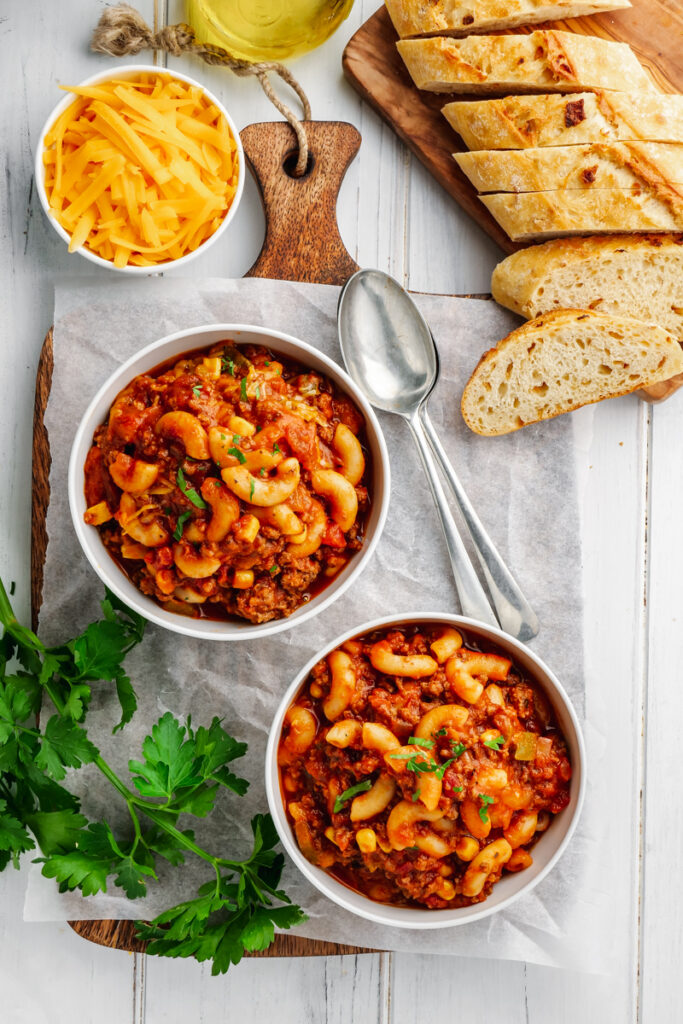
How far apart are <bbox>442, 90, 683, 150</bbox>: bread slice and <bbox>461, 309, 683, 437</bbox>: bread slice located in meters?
0.54

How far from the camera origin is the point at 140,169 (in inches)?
101

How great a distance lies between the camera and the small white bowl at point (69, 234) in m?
2.60

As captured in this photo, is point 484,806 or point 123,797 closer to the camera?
point 484,806

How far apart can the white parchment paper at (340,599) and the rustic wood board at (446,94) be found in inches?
16.3

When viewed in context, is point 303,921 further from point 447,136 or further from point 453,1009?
point 447,136

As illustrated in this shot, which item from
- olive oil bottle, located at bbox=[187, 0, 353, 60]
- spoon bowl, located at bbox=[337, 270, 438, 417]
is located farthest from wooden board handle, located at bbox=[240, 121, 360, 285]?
olive oil bottle, located at bbox=[187, 0, 353, 60]

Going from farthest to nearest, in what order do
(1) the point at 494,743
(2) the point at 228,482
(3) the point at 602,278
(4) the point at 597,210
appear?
(3) the point at 602,278
(4) the point at 597,210
(1) the point at 494,743
(2) the point at 228,482

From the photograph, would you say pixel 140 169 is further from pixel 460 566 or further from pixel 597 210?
pixel 460 566

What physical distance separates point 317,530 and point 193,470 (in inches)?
14.4

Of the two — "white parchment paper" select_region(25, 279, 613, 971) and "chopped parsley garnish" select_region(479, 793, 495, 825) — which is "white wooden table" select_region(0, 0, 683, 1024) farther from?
"chopped parsley garnish" select_region(479, 793, 495, 825)

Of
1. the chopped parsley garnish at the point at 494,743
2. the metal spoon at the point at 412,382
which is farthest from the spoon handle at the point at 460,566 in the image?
the chopped parsley garnish at the point at 494,743

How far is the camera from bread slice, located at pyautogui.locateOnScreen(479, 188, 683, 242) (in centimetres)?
265

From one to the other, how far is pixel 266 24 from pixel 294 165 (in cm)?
48

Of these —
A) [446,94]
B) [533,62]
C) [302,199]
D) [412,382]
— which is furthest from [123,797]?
[533,62]
